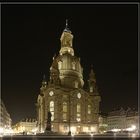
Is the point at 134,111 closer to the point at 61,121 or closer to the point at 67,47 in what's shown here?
the point at 67,47

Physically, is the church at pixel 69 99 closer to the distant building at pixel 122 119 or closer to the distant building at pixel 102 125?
the distant building at pixel 102 125

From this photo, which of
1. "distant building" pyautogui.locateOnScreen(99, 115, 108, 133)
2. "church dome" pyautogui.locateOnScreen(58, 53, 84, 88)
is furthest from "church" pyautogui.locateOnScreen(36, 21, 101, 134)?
"distant building" pyautogui.locateOnScreen(99, 115, 108, 133)

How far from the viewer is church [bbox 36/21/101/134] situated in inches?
4232

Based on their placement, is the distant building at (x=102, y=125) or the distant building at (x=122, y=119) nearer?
the distant building at (x=102, y=125)

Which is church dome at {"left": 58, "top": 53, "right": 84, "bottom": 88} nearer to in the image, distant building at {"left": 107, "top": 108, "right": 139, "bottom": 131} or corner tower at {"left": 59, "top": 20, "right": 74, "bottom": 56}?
corner tower at {"left": 59, "top": 20, "right": 74, "bottom": 56}

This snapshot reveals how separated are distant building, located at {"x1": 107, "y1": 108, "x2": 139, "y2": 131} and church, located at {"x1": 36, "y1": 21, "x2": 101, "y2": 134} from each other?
45.7 metres

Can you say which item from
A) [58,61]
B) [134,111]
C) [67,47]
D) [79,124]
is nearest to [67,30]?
[67,47]

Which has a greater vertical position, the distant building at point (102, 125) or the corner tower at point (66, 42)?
the corner tower at point (66, 42)

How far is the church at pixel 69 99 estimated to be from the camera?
108 meters

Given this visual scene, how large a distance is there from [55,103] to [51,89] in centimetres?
475

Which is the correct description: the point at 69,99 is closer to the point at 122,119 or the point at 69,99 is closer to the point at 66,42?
the point at 66,42

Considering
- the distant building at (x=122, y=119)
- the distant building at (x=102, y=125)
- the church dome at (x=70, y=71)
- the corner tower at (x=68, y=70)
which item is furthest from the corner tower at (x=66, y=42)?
the distant building at (x=122, y=119)

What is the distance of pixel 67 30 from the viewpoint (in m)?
130

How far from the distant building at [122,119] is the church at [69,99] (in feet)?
150
